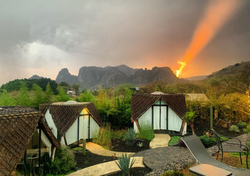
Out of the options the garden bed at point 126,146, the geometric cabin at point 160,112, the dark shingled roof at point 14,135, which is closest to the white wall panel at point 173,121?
the geometric cabin at point 160,112

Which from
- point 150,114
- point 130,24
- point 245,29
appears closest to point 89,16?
point 130,24

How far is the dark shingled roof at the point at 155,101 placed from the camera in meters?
9.79

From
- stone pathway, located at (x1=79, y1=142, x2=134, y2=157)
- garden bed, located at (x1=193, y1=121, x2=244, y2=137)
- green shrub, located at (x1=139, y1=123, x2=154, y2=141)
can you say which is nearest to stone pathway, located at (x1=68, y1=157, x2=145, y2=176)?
stone pathway, located at (x1=79, y1=142, x2=134, y2=157)

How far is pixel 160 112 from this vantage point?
33.1ft

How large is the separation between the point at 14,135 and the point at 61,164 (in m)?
2.48

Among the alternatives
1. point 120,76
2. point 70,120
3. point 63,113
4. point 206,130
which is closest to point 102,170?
point 70,120

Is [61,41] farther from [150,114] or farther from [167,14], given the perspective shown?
[150,114]

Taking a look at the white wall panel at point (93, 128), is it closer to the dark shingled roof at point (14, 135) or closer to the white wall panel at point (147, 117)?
the white wall panel at point (147, 117)

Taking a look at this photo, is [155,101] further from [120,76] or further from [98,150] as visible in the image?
[120,76]

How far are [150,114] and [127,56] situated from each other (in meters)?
22.9

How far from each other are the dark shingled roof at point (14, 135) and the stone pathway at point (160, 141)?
5.54 metres

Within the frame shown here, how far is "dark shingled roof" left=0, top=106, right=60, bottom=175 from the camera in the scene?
280cm

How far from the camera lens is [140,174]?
4434 millimetres

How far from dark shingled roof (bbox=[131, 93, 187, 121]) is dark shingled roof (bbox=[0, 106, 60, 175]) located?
22.3 feet
